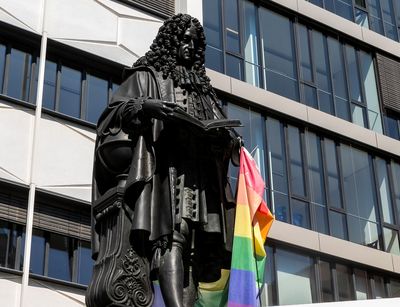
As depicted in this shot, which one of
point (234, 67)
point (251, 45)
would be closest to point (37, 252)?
point (234, 67)

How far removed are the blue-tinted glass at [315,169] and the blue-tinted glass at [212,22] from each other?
171 inches

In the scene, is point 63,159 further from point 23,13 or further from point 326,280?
point 326,280

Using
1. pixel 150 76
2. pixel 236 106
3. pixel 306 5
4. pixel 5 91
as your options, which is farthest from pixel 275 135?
pixel 150 76

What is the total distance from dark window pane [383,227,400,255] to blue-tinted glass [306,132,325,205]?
2706 millimetres

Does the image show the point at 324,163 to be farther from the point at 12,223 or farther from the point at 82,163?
the point at 12,223

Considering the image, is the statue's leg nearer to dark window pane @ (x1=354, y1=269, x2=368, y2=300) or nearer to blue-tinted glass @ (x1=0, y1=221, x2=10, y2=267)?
blue-tinted glass @ (x1=0, y1=221, x2=10, y2=267)

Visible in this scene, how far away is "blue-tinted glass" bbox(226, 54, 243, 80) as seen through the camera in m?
30.7

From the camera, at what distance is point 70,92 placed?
996 inches

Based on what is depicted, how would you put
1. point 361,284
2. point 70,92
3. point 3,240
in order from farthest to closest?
point 361,284 → point 70,92 → point 3,240

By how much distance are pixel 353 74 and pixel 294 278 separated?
9.19 m

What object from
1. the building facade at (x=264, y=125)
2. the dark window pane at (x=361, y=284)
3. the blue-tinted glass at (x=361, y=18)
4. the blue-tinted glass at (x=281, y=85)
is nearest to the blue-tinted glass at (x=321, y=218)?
the building facade at (x=264, y=125)

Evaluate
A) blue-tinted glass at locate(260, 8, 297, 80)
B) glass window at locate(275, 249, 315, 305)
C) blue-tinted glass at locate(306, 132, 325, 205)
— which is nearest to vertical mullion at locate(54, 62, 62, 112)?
glass window at locate(275, 249, 315, 305)

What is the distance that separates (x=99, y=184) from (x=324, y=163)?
24762 millimetres

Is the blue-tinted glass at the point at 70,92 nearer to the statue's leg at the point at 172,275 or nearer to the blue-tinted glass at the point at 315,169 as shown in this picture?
the blue-tinted glass at the point at 315,169
